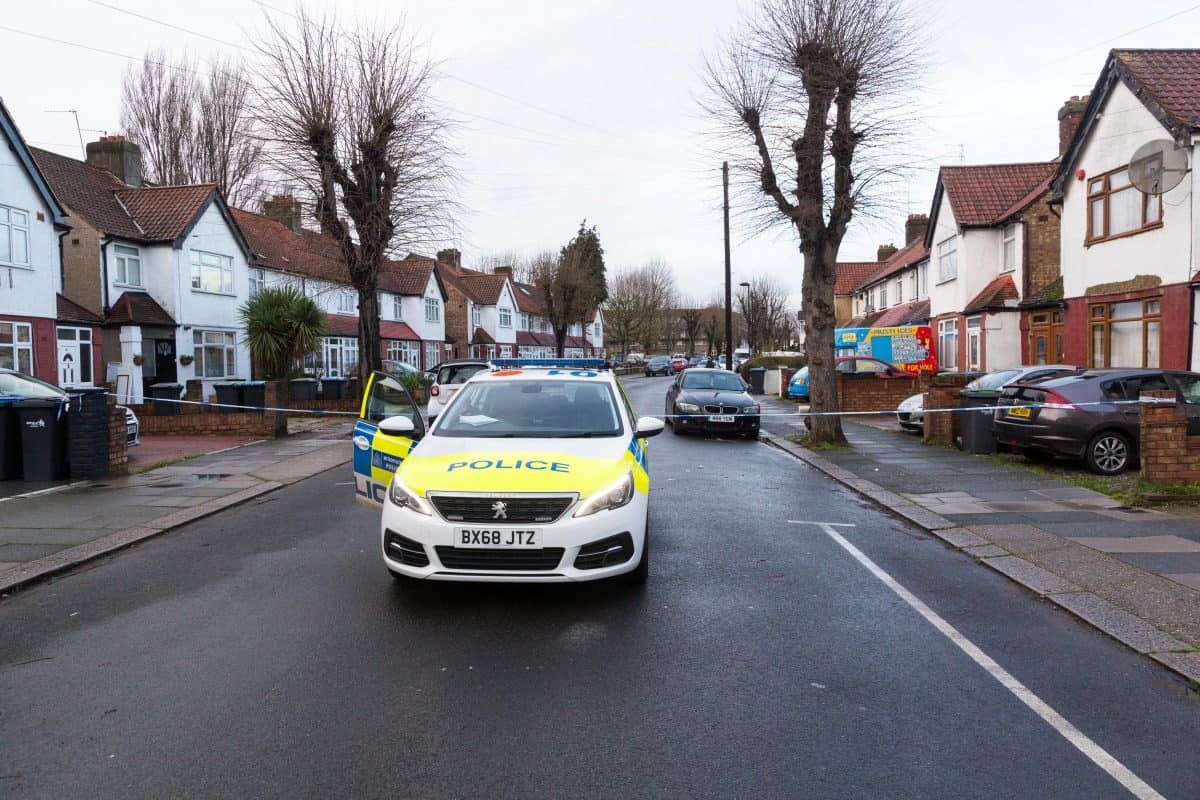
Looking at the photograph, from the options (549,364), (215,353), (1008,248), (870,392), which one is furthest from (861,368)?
(215,353)

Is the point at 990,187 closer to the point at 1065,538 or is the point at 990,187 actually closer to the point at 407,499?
the point at 1065,538

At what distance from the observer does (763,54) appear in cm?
1595

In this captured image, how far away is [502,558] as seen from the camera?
17.3 feet

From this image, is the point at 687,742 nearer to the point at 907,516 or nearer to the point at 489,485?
the point at 489,485

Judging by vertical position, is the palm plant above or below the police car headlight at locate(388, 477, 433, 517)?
above

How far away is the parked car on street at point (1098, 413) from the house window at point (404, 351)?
36546 millimetres

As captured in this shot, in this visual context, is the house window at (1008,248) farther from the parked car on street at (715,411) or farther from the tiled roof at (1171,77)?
the parked car on street at (715,411)

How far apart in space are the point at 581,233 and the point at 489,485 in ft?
254

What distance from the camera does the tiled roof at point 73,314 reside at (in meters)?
24.6

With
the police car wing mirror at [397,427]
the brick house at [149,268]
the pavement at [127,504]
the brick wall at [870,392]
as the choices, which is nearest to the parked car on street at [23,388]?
the pavement at [127,504]

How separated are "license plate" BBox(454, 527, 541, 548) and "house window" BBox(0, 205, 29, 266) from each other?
75.3ft

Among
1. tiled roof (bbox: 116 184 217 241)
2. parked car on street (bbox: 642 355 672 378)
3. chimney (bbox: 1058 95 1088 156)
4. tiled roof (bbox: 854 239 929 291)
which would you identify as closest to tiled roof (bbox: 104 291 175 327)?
tiled roof (bbox: 116 184 217 241)

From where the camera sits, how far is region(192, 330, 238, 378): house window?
3050cm

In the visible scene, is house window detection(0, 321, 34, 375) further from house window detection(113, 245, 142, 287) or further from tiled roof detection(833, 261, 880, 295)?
tiled roof detection(833, 261, 880, 295)
